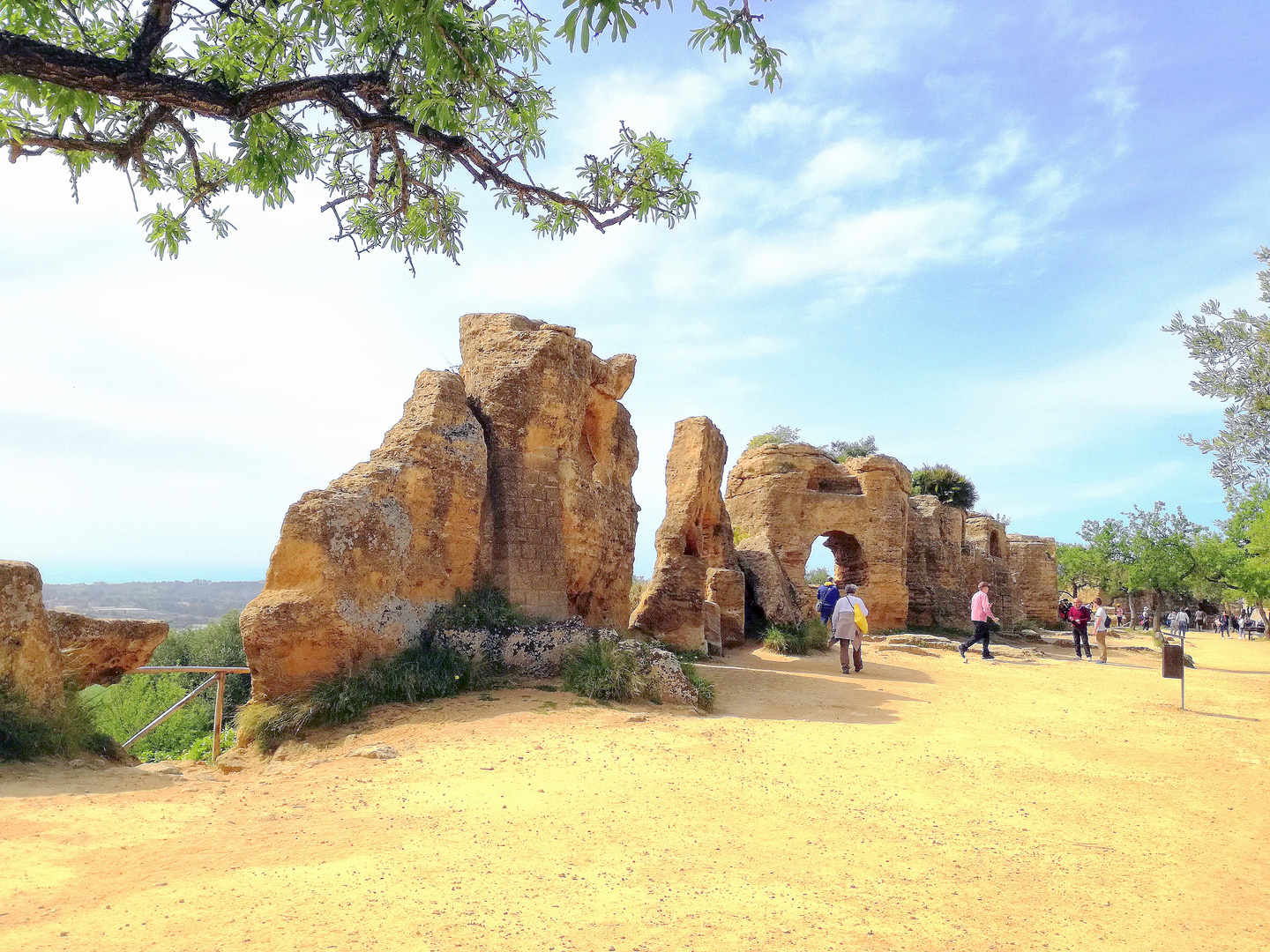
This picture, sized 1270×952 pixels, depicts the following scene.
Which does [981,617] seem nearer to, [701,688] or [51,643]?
[701,688]

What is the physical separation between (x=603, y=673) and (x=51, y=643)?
4992 mm

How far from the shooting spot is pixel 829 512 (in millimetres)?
21594

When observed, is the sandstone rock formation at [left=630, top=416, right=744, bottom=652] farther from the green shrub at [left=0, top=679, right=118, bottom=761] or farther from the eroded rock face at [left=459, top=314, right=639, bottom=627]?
the green shrub at [left=0, top=679, right=118, bottom=761]

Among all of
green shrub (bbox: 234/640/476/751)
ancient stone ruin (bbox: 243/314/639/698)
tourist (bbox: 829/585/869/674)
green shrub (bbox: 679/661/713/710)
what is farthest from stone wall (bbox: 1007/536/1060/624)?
green shrub (bbox: 234/640/476/751)

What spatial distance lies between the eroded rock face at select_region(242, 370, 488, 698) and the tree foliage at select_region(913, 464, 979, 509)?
3001 centimetres

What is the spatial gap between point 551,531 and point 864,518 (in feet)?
43.4

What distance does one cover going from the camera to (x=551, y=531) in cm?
1058

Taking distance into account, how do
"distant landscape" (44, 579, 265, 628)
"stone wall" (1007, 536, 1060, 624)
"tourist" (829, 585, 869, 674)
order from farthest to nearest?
"distant landscape" (44, 579, 265, 628)
"stone wall" (1007, 536, 1060, 624)
"tourist" (829, 585, 869, 674)

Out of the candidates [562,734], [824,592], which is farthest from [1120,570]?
[562,734]

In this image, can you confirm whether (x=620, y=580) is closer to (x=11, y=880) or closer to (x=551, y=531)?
(x=551, y=531)

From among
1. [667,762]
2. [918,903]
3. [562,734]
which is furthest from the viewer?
[562,734]

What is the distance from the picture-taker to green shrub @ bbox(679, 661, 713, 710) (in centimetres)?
927

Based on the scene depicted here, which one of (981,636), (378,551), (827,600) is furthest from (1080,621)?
(378,551)

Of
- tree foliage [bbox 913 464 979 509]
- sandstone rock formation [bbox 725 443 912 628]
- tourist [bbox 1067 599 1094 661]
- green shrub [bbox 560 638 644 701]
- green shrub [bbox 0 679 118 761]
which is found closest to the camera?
green shrub [bbox 0 679 118 761]
